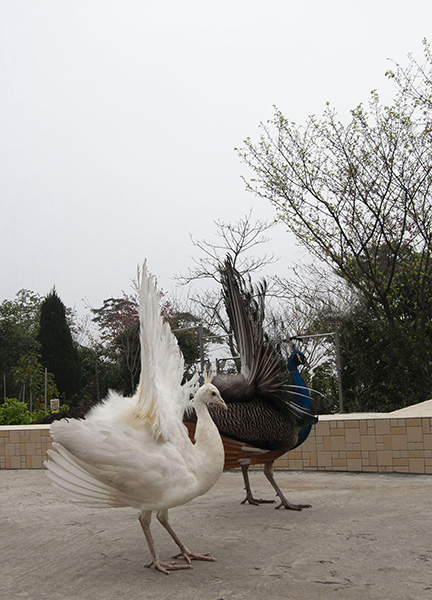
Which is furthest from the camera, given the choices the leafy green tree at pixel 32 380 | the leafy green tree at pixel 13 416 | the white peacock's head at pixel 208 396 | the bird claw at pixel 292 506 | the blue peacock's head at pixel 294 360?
the leafy green tree at pixel 32 380

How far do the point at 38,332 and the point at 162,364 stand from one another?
1815 cm

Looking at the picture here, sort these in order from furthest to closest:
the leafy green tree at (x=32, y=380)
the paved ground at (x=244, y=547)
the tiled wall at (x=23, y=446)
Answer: the leafy green tree at (x=32, y=380), the tiled wall at (x=23, y=446), the paved ground at (x=244, y=547)

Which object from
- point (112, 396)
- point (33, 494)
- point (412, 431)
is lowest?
point (33, 494)

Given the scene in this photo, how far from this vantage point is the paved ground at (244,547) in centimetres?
292

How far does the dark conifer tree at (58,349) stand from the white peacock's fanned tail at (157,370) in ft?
52.0

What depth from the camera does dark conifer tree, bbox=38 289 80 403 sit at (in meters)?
19.7

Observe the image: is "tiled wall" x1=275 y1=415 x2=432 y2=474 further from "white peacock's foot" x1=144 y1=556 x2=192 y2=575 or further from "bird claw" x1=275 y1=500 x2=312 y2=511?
"white peacock's foot" x1=144 y1=556 x2=192 y2=575

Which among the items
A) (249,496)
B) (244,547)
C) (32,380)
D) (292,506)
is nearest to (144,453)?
(244,547)

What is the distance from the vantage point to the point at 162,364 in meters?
3.80

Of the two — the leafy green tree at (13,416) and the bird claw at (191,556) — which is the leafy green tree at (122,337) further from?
the bird claw at (191,556)

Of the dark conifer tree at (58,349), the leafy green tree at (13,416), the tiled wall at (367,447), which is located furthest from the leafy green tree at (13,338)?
the tiled wall at (367,447)

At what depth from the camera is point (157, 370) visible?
3719mm

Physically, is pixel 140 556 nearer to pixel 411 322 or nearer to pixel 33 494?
pixel 33 494

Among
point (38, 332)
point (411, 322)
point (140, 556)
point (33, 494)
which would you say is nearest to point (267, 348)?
point (140, 556)
